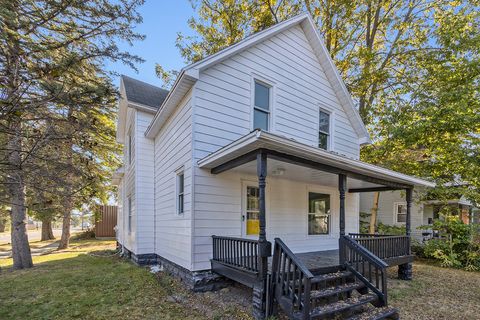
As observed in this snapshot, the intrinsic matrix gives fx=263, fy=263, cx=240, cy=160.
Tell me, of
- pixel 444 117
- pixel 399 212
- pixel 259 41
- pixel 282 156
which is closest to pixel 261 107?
pixel 259 41

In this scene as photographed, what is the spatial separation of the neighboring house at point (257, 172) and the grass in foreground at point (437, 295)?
57 cm

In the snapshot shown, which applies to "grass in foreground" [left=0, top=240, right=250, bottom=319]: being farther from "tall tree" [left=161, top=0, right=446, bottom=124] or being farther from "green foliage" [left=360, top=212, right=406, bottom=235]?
"tall tree" [left=161, top=0, right=446, bottom=124]

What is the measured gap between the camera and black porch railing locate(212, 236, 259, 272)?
15.1 ft

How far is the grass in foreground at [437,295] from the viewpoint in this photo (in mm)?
4926

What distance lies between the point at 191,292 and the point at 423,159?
1112 centimetres

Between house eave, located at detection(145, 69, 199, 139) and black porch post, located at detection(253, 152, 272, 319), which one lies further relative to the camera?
house eave, located at detection(145, 69, 199, 139)

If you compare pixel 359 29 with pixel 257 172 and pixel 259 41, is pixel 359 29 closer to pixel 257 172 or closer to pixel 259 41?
pixel 259 41

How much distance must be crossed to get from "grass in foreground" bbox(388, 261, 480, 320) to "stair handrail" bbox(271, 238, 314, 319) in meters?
2.25

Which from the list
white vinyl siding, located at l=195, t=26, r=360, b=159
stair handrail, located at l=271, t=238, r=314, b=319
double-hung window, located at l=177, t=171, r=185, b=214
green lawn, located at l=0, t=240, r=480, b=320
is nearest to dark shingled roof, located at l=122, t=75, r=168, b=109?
double-hung window, located at l=177, t=171, r=185, b=214

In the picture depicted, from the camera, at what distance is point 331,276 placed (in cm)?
484

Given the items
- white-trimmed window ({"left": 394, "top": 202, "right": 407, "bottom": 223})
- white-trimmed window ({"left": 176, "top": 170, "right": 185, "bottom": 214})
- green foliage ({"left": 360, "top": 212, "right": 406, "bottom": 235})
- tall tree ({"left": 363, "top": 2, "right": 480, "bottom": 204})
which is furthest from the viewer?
white-trimmed window ({"left": 394, "top": 202, "right": 407, "bottom": 223})

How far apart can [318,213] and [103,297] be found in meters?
6.24

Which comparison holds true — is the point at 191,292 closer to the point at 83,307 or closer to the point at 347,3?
the point at 83,307

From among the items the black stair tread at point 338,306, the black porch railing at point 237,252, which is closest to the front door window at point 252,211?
the black porch railing at point 237,252
